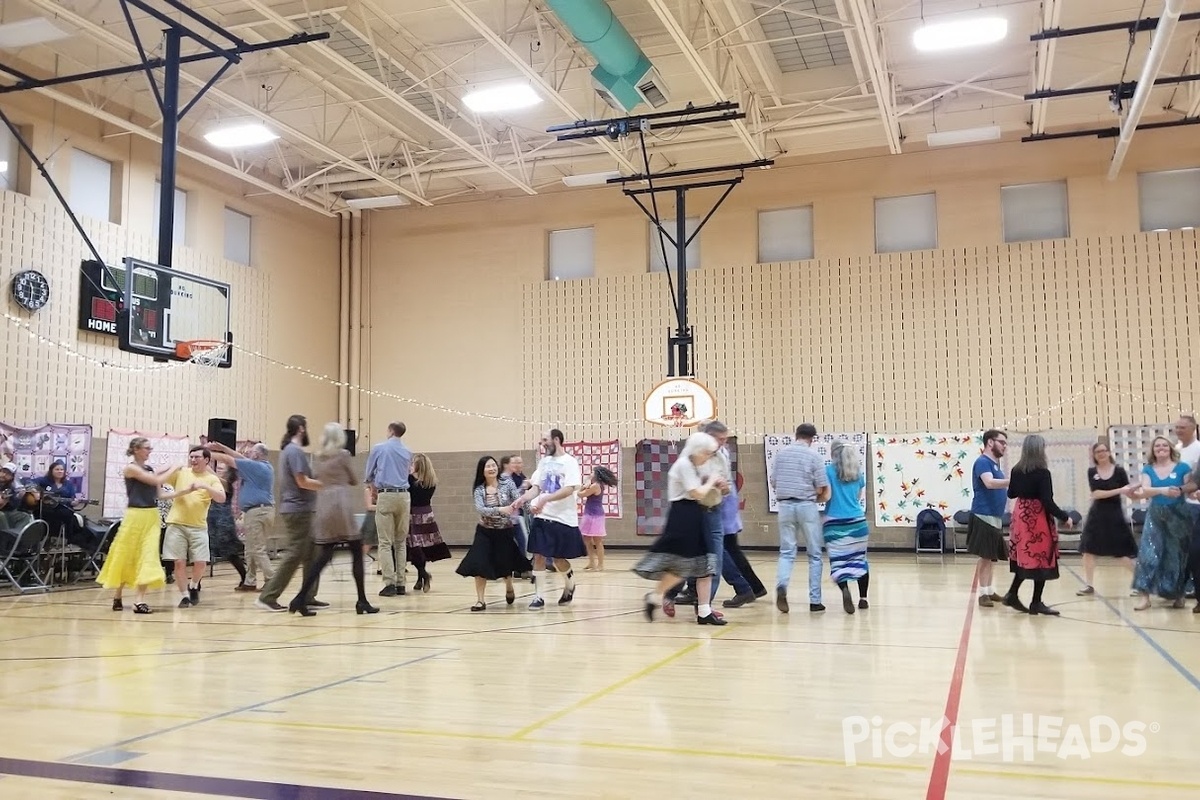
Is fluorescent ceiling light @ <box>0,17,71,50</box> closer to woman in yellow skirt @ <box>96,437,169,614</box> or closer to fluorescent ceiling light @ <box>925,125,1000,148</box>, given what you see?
woman in yellow skirt @ <box>96,437,169,614</box>

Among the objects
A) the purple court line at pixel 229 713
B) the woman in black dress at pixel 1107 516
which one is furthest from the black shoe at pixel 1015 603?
the purple court line at pixel 229 713

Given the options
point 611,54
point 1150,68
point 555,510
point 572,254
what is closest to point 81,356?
point 611,54

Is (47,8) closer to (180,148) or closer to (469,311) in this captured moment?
(180,148)

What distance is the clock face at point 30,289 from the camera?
11195 mm

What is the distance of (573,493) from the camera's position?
7.02m

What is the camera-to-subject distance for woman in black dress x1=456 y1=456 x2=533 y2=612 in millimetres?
6922

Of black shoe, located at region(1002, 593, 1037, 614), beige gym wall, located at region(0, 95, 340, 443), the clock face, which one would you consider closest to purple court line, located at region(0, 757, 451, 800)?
black shoe, located at region(1002, 593, 1037, 614)

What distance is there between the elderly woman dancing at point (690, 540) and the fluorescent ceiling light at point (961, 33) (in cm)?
571

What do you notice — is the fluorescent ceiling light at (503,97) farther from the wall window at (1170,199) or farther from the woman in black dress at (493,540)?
the wall window at (1170,199)

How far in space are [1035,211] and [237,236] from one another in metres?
12.3

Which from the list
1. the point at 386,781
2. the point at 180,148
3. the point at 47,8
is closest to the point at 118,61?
the point at 180,148

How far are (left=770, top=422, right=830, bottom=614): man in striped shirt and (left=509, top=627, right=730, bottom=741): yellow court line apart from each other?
1.58 meters

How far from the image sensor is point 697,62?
10781mm

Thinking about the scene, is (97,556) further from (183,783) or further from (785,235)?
(785,235)
